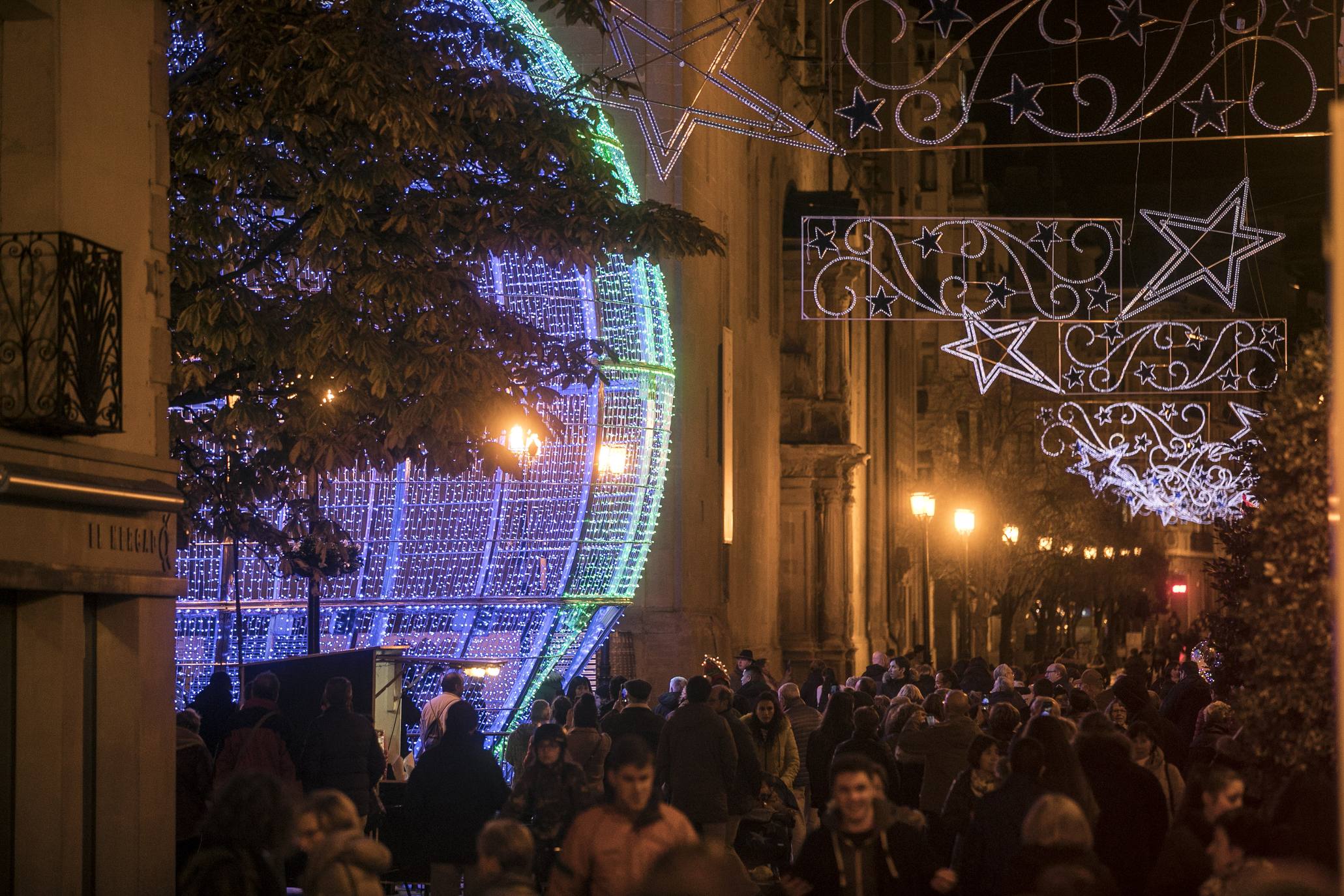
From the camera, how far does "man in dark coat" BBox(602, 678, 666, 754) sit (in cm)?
1407

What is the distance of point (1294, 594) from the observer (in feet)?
31.0

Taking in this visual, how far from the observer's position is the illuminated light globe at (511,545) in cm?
1758

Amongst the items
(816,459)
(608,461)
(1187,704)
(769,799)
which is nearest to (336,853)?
(769,799)

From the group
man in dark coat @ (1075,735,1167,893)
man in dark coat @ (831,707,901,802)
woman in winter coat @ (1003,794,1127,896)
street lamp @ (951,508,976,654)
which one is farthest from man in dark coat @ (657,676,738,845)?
street lamp @ (951,508,976,654)

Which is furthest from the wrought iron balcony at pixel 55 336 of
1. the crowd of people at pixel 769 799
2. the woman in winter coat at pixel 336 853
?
the woman in winter coat at pixel 336 853

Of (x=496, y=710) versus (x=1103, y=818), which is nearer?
(x=1103, y=818)

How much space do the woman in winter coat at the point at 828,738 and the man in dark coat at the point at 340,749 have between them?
346 cm

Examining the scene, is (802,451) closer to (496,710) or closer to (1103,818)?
(496,710)

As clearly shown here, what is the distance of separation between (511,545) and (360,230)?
199 inches

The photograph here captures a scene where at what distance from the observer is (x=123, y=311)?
11.7 m

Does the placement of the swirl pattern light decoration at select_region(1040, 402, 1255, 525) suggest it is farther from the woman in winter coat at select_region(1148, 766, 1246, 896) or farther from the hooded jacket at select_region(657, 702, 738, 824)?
the woman in winter coat at select_region(1148, 766, 1246, 896)

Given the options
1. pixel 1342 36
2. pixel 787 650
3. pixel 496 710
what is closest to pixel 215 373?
pixel 496 710

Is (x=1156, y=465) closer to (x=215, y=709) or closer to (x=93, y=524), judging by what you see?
(x=215, y=709)

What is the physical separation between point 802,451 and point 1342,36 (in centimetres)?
2584
